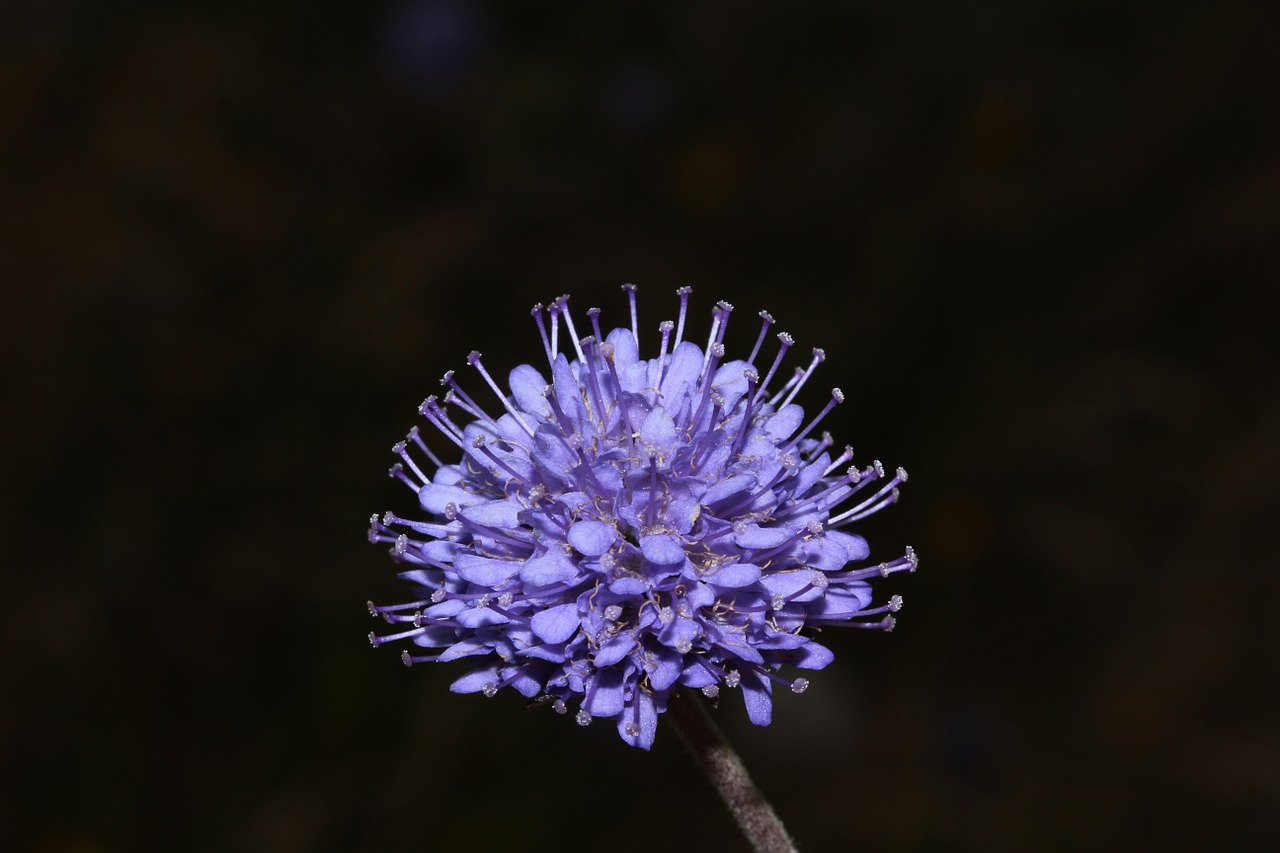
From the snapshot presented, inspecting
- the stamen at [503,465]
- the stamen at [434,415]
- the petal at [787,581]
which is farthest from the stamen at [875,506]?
the stamen at [434,415]

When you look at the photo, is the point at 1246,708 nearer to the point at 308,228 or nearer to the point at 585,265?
the point at 585,265

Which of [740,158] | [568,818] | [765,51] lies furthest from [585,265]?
[568,818]

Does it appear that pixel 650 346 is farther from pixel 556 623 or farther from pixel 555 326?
pixel 556 623

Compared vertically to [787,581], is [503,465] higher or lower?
higher

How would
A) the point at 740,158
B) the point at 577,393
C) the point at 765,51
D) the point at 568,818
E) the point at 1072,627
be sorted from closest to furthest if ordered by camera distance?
1. the point at 577,393
2. the point at 568,818
3. the point at 1072,627
4. the point at 740,158
5. the point at 765,51

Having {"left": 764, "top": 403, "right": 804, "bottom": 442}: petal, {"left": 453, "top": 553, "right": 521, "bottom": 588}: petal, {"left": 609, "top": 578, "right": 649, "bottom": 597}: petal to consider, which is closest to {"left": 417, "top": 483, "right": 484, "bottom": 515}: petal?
{"left": 453, "top": 553, "right": 521, "bottom": 588}: petal

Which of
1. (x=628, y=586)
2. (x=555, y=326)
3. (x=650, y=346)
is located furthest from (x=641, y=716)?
(x=650, y=346)
